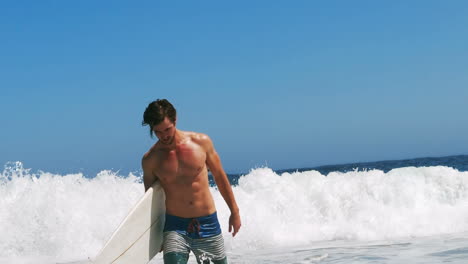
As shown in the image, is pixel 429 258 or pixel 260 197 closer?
pixel 429 258

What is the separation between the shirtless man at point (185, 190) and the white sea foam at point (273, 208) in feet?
15.1

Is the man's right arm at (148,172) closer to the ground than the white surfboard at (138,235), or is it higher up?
higher up

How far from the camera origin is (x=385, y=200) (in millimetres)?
11883

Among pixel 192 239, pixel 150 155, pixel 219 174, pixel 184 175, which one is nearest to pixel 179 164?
pixel 184 175

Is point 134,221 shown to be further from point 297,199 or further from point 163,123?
point 297,199

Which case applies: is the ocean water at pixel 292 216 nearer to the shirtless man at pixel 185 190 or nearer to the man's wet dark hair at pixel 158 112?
the shirtless man at pixel 185 190

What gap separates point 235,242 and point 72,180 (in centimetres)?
467

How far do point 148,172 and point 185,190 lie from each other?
286mm

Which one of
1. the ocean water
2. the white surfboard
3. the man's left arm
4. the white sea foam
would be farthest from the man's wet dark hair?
the white sea foam

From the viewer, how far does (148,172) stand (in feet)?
12.1

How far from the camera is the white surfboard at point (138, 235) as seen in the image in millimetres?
3754

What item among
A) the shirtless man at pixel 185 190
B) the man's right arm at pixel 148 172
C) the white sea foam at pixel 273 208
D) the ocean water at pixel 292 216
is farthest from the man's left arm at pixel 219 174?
the white sea foam at pixel 273 208

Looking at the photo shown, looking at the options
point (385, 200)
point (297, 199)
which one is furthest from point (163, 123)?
point (385, 200)

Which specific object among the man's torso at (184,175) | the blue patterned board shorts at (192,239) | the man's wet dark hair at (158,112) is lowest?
the blue patterned board shorts at (192,239)
